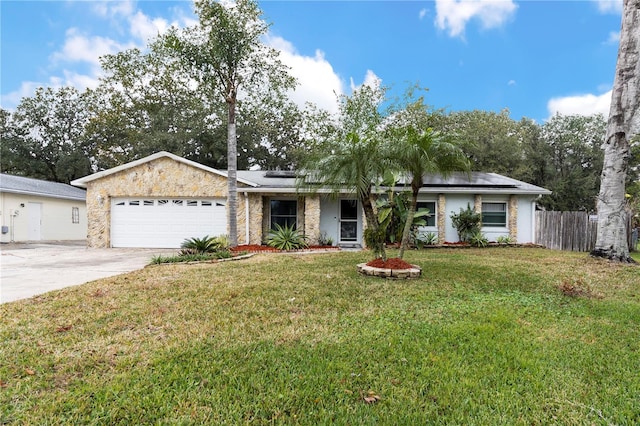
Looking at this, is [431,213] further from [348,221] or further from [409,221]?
[409,221]

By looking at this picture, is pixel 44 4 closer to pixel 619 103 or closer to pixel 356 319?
pixel 356 319

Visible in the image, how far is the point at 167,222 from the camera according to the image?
1366 cm

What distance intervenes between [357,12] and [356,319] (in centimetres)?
1057

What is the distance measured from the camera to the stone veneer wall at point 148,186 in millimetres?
13453

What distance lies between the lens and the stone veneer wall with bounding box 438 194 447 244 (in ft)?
44.7

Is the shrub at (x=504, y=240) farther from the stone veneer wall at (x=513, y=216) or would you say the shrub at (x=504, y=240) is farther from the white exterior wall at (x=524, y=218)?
the white exterior wall at (x=524, y=218)

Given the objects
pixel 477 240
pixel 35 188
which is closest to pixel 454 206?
pixel 477 240

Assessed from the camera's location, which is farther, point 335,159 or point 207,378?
point 335,159

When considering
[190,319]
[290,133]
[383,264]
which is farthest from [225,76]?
[290,133]

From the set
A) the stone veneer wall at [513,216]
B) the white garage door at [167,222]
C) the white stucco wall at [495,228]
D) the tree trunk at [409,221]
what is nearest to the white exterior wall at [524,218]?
the stone veneer wall at [513,216]

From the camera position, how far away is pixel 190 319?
4172 millimetres

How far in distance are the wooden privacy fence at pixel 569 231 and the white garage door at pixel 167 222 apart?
44.3ft

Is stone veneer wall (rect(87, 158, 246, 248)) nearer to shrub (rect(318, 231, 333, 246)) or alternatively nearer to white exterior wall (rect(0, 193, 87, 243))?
shrub (rect(318, 231, 333, 246))

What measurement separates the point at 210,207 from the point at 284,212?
3137 millimetres
